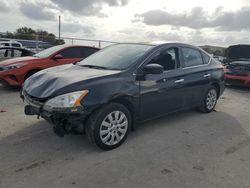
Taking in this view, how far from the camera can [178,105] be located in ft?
16.6

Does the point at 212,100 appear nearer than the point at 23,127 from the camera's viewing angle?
No

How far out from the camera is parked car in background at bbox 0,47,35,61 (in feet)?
30.7

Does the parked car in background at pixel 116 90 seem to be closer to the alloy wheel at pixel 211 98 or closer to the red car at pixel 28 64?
the alloy wheel at pixel 211 98

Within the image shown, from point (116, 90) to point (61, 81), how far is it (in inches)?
31.5

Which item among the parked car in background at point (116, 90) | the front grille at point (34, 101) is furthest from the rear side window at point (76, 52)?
the front grille at point (34, 101)

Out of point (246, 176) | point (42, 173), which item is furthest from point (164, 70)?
point (42, 173)

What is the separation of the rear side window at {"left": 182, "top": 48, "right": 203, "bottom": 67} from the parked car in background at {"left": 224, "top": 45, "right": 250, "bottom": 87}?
4.61 meters

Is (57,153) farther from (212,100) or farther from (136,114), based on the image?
(212,100)

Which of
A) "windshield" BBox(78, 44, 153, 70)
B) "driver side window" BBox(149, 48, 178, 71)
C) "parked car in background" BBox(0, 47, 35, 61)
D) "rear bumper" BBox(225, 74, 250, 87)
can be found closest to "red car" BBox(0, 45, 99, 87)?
"parked car in background" BBox(0, 47, 35, 61)

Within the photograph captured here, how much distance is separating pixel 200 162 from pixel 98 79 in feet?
6.02

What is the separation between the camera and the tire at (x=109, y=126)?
11.9ft

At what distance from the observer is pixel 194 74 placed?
5.31 metres

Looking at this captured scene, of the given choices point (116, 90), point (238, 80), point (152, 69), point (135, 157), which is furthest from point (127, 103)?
point (238, 80)

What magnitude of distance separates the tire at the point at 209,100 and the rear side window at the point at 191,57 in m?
0.73
